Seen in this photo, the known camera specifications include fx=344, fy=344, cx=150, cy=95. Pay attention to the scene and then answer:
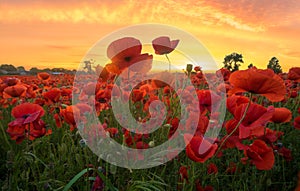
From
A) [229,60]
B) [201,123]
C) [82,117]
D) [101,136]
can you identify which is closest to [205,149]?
[201,123]

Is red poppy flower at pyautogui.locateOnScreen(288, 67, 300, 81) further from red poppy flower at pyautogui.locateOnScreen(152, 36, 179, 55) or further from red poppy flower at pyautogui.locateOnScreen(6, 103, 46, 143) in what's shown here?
red poppy flower at pyautogui.locateOnScreen(6, 103, 46, 143)

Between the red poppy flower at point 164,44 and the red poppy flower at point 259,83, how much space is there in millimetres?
594

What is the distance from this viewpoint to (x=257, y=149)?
4.28ft

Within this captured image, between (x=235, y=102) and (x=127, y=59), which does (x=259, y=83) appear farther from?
(x=127, y=59)

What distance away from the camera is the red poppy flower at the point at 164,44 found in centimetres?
170

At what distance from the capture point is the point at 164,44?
170cm

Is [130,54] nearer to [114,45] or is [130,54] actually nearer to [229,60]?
[114,45]

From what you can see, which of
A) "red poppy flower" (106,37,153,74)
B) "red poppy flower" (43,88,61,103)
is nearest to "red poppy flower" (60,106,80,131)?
"red poppy flower" (106,37,153,74)

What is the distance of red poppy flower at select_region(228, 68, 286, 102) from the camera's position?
3.71 ft

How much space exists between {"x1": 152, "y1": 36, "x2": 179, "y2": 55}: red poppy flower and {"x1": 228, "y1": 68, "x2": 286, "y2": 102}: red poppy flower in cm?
59

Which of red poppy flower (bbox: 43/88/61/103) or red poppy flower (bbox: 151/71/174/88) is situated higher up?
red poppy flower (bbox: 151/71/174/88)

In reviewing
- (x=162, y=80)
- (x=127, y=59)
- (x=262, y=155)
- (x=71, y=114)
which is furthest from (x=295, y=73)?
(x=71, y=114)

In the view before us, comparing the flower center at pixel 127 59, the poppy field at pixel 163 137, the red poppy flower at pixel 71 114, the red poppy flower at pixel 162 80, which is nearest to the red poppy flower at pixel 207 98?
the poppy field at pixel 163 137

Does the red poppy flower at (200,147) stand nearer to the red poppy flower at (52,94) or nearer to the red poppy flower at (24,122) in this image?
the red poppy flower at (24,122)
